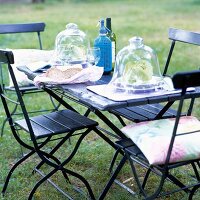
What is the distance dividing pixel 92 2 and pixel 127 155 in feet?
47.6

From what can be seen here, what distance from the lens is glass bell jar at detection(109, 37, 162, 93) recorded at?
2.88 meters

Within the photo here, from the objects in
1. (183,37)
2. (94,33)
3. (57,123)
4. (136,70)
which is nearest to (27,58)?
(57,123)

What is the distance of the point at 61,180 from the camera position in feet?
12.4

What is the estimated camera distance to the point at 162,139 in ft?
9.15

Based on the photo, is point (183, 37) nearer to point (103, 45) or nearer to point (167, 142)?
point (103, 45)

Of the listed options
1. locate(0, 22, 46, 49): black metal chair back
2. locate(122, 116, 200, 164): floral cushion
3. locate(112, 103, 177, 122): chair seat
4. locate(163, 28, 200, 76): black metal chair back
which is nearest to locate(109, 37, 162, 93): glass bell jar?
locate(122, 116, 200, 164): floral cushion

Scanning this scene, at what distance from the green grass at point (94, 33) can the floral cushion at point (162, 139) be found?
2.28 feet

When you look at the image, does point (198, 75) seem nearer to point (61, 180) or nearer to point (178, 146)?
point (178, 146)

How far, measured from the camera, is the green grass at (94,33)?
3.79 meters

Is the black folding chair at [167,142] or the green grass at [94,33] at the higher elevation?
the black folding chair at [167,142]

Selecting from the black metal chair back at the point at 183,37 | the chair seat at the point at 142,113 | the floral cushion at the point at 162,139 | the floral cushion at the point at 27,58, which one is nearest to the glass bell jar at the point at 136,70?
the floral cushion at the point at 162,139

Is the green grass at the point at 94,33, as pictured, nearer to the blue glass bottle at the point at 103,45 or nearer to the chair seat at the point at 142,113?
the chair seat at the point at 142,113

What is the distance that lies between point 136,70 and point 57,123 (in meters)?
0.74

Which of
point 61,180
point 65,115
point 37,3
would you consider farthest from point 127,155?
point 37,3
